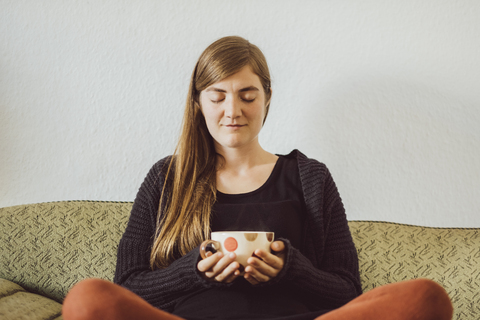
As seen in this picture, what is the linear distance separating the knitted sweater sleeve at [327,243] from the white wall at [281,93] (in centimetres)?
34

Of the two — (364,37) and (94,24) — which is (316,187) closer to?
(364,37)

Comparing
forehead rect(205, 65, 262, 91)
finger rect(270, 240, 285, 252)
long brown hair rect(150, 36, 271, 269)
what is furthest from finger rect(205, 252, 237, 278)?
forehead rect(205, 65, 262, 91)

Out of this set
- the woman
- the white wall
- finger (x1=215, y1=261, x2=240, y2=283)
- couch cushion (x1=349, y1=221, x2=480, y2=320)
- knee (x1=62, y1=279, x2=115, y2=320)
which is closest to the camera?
knee (x1=62, y1=279, x2=115, y2=320)

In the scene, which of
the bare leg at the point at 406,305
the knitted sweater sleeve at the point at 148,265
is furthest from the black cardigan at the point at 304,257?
the bare leg at the point at 406,305

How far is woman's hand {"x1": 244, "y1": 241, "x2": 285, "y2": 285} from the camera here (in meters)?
0.79

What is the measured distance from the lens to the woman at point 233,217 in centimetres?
88

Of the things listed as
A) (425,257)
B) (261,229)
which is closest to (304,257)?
(261,229)

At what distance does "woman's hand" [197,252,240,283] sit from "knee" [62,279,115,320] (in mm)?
227

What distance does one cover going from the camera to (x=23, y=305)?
3.42ft

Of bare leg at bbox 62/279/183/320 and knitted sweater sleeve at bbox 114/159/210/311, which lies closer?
bare leg at bbox 62/279/183/320

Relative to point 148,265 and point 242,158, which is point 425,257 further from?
point 148,265

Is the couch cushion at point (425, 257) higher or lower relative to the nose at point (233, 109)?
lower

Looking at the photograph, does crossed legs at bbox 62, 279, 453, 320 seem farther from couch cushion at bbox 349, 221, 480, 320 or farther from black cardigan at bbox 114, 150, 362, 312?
couch cushion at bbox 349, 221, 480, 320

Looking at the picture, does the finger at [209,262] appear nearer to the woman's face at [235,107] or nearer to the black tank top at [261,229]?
the black tank top at [261,229]
